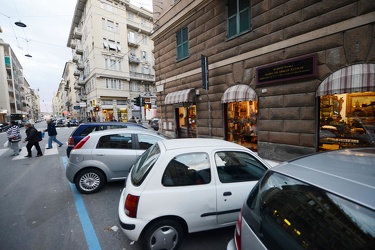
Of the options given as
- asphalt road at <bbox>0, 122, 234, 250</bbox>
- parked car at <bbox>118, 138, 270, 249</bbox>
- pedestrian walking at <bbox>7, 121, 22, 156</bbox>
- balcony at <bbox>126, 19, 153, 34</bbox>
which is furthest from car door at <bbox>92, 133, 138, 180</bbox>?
balcony at <bbox>126, 19, 153, 34</bbox>

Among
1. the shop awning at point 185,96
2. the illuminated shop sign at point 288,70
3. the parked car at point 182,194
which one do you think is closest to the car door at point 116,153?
the parked car at point 182,194

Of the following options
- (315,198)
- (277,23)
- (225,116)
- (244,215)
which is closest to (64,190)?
(244,215)

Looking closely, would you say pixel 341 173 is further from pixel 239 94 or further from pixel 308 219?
pixel 239 94

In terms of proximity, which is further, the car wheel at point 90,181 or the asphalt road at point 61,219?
the car wheel at point 90,181

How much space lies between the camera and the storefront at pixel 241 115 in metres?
7.35

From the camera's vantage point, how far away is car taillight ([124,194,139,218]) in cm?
237

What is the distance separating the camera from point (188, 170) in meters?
2.60

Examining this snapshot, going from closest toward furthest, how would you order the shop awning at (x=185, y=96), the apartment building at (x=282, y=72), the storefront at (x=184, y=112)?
1. the apartment building at (x=282, y=72)
2. the shop awning at (x=185, y=96)
3. the storefront at (x=184, y=112)

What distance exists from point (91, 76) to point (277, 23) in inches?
1307

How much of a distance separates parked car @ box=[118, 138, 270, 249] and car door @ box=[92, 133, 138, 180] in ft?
6.63

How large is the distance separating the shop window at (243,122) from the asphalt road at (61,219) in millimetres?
5517

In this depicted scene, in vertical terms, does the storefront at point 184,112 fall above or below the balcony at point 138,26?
below

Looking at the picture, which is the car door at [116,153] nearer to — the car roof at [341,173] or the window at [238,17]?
the car roof at [341,173]

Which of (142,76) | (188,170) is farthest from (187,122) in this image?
(142,76)
